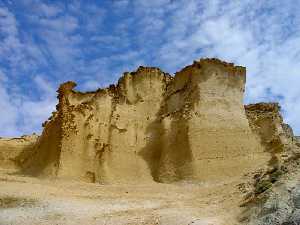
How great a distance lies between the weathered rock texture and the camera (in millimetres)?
23250

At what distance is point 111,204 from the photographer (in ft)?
54.6

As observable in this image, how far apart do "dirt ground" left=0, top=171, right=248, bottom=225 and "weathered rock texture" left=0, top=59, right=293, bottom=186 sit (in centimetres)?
306

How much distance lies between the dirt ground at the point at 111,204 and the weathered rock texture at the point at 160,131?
306 centimetres

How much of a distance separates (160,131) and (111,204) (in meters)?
9.42

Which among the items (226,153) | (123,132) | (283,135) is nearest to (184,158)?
(226,153)

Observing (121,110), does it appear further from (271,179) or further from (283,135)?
(271,179)

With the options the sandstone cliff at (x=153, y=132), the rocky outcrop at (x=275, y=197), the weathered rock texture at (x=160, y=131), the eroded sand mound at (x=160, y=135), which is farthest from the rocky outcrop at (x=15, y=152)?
A: the rocky outcrop at (x=275, y=197)

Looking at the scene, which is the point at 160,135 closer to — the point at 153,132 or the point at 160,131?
the point at 160,131

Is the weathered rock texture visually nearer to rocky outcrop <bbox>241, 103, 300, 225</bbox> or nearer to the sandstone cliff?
the sandstone cliff

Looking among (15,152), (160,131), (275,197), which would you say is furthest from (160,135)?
(275,197)

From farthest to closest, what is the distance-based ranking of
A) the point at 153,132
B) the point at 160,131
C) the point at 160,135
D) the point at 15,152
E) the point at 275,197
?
the point at 15,152 → the point at 153,132 → the point at 160,131 → the point at 160,135 → the point at 275,197

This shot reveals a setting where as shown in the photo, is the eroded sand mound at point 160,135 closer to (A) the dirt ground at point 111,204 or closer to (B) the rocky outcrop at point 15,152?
(B) the rocky outcrop at point 15,152

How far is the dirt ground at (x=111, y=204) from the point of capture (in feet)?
47.8

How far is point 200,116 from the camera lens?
80.2ft
